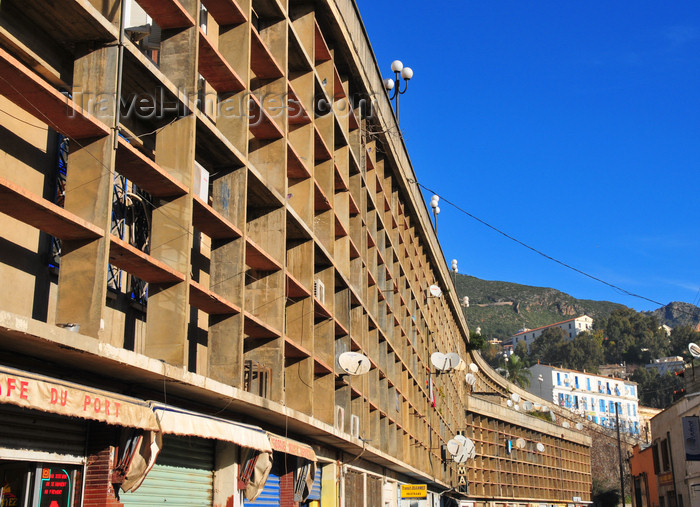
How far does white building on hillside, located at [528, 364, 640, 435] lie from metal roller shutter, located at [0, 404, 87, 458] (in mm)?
122101

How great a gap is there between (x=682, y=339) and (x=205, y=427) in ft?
650

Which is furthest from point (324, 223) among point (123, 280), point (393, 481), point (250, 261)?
point (393, 481)

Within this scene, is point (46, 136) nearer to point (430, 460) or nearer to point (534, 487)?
point (430, 460)

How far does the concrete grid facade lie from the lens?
938 cm

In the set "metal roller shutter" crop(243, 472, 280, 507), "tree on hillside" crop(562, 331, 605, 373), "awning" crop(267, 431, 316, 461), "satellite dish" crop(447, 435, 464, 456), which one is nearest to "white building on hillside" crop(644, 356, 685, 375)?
"tree on hillside" crop(562, 331, 605, 373)

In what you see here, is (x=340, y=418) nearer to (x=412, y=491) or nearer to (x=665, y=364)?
(x=412, y=491)

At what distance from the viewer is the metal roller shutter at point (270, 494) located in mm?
16688

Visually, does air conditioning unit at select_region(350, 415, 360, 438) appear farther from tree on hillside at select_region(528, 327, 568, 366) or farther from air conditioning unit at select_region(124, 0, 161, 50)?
tree on hillside at select_region(528, 327, 568, 366)

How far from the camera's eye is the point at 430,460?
38188 millimetres

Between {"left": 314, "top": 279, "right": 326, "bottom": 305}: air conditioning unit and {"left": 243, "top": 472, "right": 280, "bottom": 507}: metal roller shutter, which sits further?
{"left": 314, "top": 279, "right": 326, "bottom": 305}: air conditioning unit

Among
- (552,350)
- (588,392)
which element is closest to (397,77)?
(588,392)

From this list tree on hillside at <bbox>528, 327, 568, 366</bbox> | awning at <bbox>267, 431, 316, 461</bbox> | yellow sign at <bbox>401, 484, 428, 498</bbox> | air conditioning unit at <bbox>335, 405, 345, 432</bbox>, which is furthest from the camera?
tree on hillside at <bbox>528, 327, 568, 366</bbox>

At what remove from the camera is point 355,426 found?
2239cm

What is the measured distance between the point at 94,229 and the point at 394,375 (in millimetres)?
21378
